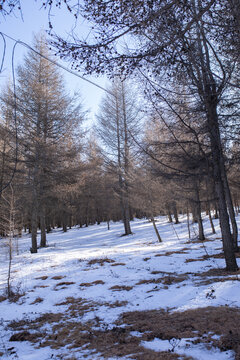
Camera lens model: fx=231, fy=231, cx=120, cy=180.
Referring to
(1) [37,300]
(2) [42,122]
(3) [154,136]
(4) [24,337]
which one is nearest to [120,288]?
(1) [37,300]

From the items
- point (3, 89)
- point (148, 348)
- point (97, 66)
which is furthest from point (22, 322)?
point (3, 89)

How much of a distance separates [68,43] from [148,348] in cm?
407

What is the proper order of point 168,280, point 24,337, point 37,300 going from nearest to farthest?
point 24,337, point 37,300, point 168,280

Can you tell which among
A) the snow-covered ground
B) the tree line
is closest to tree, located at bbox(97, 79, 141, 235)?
the tree line

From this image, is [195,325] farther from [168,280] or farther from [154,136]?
[154,136]

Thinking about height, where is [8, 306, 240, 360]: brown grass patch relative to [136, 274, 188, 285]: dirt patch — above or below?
above

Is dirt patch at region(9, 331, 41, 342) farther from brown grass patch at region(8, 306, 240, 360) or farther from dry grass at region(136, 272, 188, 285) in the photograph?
dry grass at region(136, 272, 188, 285)

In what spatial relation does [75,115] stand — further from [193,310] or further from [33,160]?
[193,310]

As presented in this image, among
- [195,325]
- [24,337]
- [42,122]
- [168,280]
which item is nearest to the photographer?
[195,325]

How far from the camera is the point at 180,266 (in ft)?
23.1

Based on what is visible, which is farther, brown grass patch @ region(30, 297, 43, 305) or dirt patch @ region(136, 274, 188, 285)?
dirt patch @ region(136, 274, 188, 285)

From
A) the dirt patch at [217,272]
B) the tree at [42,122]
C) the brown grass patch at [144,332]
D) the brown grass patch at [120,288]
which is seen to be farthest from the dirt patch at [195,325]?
the tree at [42,122]

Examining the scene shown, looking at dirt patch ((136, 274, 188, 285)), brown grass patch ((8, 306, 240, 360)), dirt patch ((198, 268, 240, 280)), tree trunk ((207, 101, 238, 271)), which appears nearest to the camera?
brown grass patch ((8, 306, 240, 360))

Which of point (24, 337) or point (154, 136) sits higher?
point (154, 136)
